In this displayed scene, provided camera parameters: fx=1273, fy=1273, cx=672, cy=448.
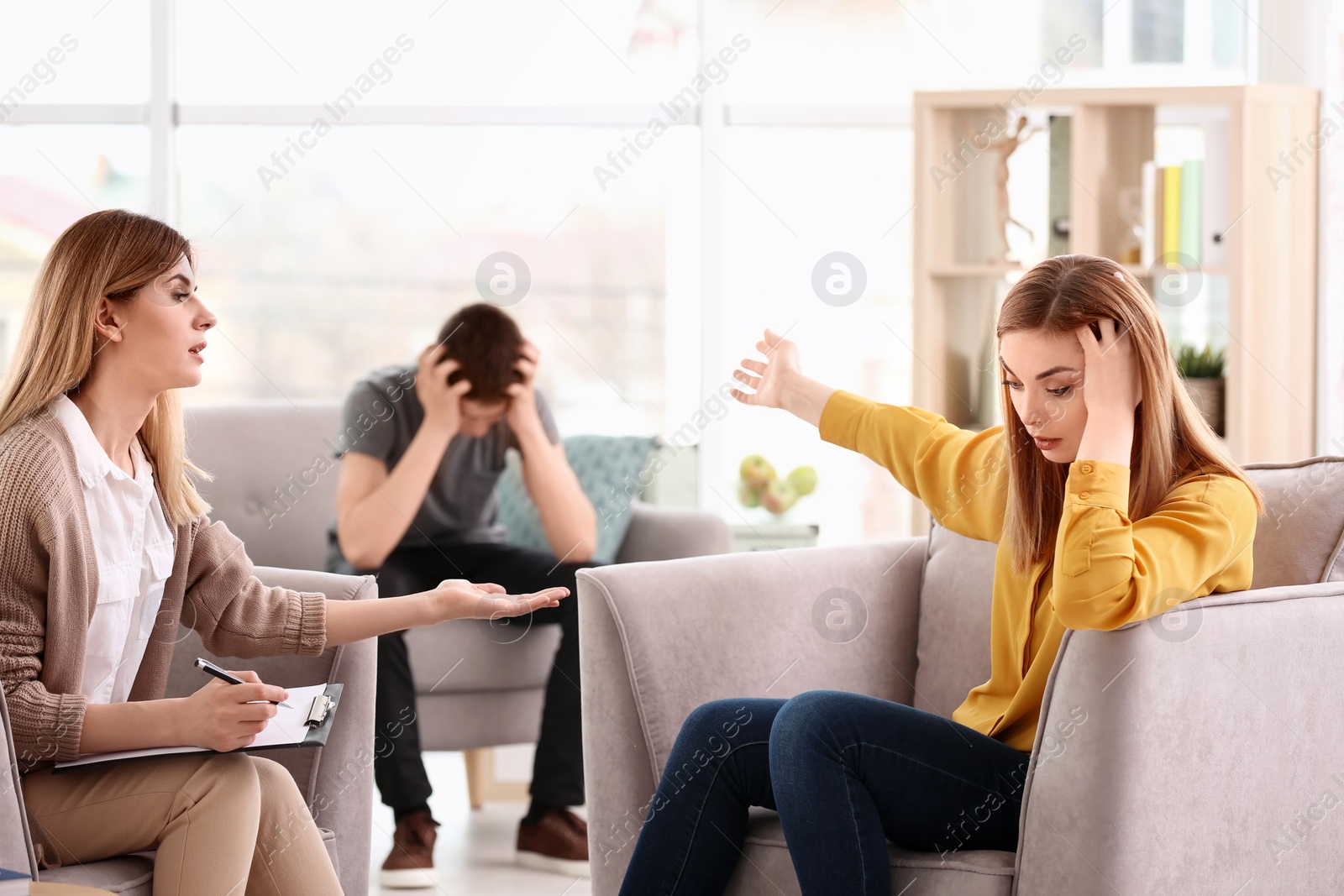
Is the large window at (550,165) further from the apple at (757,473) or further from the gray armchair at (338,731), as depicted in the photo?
the gray armchair at (338,731)

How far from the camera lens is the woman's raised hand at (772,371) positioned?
1.76 meters

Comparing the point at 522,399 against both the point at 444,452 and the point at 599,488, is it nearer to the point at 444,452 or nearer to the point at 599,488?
the point at 444,452

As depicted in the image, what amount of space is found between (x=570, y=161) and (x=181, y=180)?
113 cm

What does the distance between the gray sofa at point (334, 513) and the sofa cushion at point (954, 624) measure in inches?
34.2

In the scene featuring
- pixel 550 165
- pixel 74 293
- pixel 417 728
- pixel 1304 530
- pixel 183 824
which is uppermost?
pixel 550 165

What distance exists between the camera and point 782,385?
69.7 inches

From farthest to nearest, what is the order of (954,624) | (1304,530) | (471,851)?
(471,851) → (954,624) → (1304,530)

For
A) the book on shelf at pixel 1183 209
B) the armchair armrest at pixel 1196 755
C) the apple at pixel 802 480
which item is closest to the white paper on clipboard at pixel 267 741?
the armchair armrest at pixel 1196 755

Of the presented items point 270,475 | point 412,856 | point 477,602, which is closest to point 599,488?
point 270,475

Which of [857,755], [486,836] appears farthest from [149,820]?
[486,836]

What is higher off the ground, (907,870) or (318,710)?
(318,710)

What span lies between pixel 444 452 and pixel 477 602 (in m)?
1.09

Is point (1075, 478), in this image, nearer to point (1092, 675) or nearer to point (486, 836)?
point (1092, 675)

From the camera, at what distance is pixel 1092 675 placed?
4.09ft
